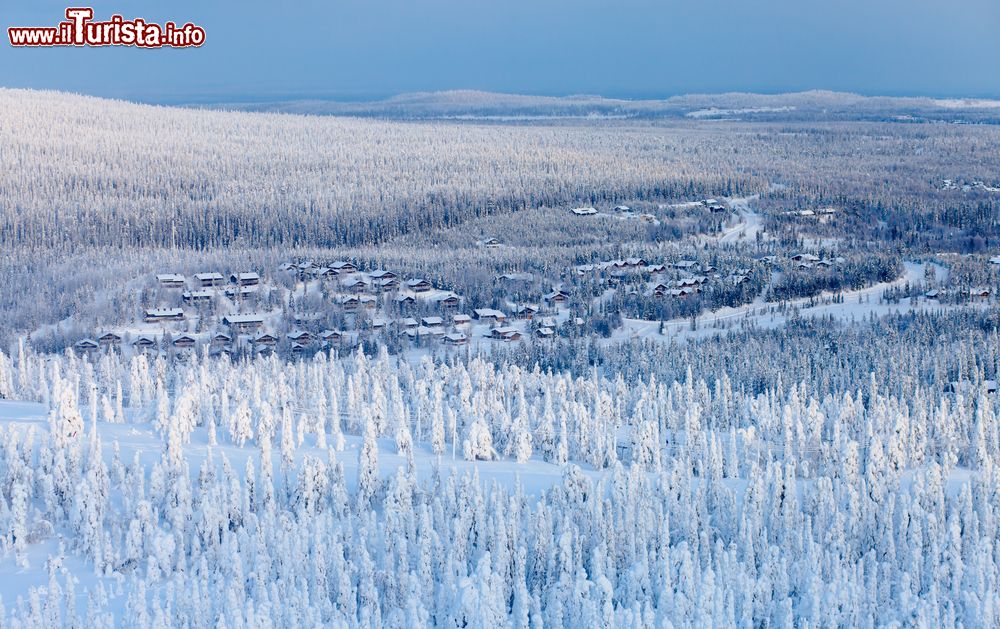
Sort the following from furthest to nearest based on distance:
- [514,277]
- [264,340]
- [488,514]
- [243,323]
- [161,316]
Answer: [514,277], [161,316], [243,323], [264,340], [488,514]

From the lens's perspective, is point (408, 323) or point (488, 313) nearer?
point (408, 323)

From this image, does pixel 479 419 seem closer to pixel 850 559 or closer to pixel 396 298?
pixel 850 559

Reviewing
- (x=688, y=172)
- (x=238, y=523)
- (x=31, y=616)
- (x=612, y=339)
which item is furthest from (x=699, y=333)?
(x=688, y=172)

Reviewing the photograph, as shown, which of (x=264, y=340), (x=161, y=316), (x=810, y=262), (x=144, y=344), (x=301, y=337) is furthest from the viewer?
(x=810, y=262)

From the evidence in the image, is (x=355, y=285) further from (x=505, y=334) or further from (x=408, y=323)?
(x=505, y=334)

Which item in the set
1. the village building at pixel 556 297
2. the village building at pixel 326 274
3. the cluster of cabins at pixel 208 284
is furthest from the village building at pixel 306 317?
the village building at pixel 556 297

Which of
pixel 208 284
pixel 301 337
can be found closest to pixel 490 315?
pixel 301 337

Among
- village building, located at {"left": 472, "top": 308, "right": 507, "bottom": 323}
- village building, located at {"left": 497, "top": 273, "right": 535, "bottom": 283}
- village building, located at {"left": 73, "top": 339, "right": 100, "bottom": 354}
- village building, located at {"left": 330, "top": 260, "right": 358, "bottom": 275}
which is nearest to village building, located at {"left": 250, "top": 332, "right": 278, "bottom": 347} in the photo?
village building, located at {"left": 73, "top": 339, "right": 100, "bottom": 354}

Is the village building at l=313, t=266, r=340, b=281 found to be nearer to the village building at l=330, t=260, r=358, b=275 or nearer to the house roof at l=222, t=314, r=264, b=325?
the village building at l=330, t=260, r=358, b=275

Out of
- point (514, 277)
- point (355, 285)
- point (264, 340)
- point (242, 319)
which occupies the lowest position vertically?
point (264, 340)
